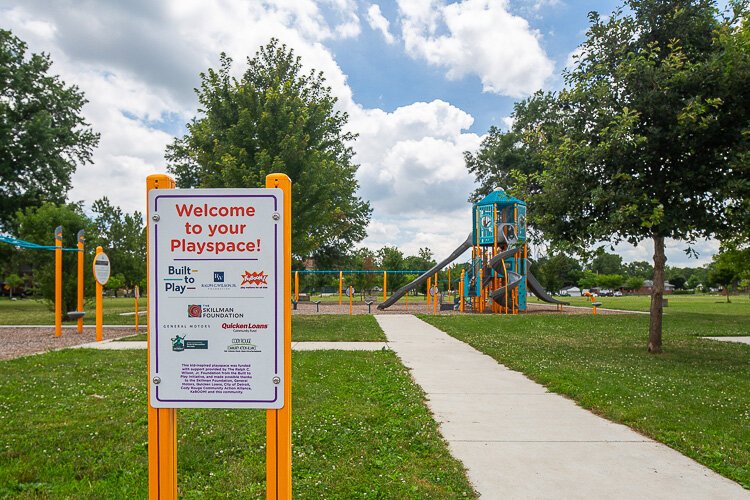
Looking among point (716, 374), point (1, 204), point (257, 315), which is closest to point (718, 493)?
point (257, 315)

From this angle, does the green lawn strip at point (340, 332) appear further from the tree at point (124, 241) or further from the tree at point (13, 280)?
the tree at point (13, 280)

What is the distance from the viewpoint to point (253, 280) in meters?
3.07

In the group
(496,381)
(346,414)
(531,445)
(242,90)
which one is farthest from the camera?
(242,90)

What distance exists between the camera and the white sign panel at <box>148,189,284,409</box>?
307 centimetres

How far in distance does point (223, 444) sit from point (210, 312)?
8.04 ft

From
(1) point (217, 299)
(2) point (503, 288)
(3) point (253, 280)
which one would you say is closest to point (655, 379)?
(3) point (253, 280)

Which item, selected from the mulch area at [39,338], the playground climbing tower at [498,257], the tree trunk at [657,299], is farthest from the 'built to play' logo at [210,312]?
the playground climbing tower at [498,257]

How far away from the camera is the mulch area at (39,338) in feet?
39.8

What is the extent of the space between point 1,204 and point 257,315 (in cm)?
3868

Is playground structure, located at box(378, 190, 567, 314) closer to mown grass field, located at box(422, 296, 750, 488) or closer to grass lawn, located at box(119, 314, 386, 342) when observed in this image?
grass lawn, located at box(119, 314, 386, 342)

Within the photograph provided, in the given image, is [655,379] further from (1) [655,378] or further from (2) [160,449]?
(2) [160,449]

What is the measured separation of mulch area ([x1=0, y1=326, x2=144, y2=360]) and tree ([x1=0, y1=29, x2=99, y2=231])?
18981 millimetres

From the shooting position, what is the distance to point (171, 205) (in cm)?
312

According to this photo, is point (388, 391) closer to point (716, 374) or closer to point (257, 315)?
point (257, 315)
